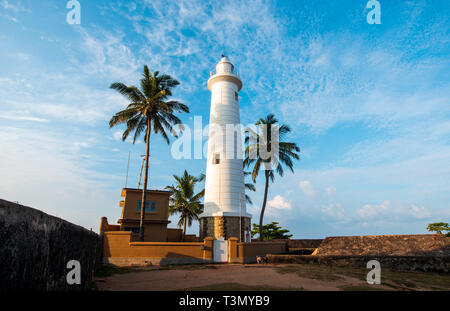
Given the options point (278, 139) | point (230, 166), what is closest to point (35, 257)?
point (230, 166)

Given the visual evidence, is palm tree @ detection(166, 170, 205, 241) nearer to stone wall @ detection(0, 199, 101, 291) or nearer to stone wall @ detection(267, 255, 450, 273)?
stone wall @ detection(267, 255, 450, 273)

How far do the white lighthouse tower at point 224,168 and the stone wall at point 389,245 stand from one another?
8377 mm

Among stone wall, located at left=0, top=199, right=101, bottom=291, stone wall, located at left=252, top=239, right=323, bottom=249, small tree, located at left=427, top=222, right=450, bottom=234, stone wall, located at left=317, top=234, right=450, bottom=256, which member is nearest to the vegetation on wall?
small tree, located at left=427, top=222, right=450, bottom=234

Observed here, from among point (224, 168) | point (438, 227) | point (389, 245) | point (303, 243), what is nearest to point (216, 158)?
point (224, 168)

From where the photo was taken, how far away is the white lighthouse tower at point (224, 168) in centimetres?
2206

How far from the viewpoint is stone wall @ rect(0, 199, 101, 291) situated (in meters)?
3.04

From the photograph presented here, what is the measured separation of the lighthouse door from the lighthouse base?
2.13 m

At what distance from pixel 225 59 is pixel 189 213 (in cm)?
2200

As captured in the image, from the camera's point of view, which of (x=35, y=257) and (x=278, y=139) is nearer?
(x=35, y=257)

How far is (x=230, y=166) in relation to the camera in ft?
76.4

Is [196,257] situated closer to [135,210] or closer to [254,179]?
[135,210]

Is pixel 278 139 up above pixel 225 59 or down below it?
below

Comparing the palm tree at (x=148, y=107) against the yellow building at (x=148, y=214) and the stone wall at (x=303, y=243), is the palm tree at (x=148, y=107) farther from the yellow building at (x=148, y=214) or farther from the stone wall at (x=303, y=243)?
the stone wall at (x=303, y=243)

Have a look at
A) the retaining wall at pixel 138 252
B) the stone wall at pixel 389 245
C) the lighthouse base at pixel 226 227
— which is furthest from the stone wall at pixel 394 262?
the retaining wall at pixel 138 252
